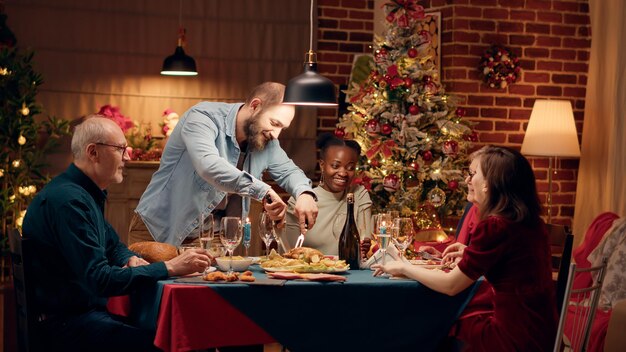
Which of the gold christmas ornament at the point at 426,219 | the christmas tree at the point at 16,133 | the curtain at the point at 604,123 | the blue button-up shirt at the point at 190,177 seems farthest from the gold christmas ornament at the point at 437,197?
the christmas tree at the point at 16,133

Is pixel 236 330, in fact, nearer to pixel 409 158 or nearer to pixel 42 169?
pixel 409 158

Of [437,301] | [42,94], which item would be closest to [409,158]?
[437,301]

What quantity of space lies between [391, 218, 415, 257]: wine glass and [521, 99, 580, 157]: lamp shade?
2878 millimetres

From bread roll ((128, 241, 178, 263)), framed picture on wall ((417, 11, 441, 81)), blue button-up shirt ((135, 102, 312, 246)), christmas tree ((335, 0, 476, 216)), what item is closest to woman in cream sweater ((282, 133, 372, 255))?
blue button-up shirt ((135, 102, 312, 246))

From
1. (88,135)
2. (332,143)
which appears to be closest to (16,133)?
(332,143)

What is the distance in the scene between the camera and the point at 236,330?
3201 mm

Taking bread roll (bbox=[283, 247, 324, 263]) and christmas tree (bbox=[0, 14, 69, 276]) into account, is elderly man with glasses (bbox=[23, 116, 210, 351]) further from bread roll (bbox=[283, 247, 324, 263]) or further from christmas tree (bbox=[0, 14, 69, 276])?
christmas tree (bbox=[0, 14, 69, 276])

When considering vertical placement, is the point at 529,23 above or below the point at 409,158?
above

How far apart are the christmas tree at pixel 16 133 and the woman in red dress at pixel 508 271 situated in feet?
13.5

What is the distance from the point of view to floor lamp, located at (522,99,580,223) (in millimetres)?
6396

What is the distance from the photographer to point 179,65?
712cm

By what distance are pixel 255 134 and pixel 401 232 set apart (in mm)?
959

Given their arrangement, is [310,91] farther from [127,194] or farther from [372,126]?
[127,194]

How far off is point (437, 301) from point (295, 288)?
0.53 meters
